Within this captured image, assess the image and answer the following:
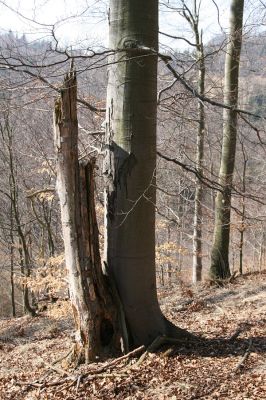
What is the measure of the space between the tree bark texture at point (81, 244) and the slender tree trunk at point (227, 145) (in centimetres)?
395

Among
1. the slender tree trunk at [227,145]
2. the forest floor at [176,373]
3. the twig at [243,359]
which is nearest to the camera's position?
the forest floor at [176,373]

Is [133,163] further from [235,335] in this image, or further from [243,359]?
[235,335]

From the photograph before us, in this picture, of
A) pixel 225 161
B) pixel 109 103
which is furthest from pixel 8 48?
pixel 225 161

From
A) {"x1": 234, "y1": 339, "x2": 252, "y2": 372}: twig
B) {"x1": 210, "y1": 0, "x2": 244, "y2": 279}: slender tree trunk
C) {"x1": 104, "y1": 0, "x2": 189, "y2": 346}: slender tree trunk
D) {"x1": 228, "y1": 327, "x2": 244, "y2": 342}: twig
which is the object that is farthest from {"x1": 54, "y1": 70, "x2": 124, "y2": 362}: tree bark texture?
{"x1": 210, "y1": 0, "x2": 244, "y2": 279}: slender tree trunk

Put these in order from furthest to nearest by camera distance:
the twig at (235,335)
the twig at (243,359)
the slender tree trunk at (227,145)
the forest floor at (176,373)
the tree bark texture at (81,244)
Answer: the slender tree trunk at (227,145) < the twig at (235,335) < the tree bark texture at (81,244) < the twig at (243,359) < the forest floor at (176,373)

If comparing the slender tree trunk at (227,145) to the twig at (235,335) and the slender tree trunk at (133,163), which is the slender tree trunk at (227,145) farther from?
the slender tree trunk at (133,163)

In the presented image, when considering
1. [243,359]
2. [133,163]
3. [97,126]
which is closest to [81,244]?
[133,163]

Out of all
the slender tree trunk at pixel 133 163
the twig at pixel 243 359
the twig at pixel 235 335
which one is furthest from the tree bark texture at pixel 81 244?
the twig at pixel 235 335

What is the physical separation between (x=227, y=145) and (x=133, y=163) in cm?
493

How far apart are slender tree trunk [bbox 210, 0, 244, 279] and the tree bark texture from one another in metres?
3.95

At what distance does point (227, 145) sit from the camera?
8648 millimetres

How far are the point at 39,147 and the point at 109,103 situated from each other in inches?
308

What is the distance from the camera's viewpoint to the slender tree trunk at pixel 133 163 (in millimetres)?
4031

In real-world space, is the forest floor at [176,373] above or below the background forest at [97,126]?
below
